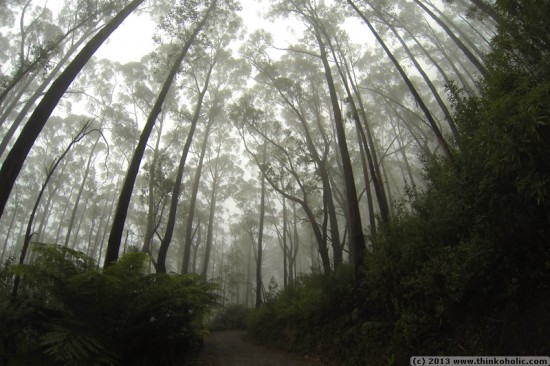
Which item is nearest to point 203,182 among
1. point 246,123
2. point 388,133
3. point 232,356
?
point 246,123

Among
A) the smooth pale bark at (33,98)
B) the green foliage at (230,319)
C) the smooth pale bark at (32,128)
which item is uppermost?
the smooth pale bark at (33,98)

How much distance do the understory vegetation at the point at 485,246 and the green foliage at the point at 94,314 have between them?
9.07 feet

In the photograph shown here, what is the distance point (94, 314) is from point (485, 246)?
4738mm

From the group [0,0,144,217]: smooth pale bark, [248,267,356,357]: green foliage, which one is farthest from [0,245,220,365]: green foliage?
[248,267,356,357]: green foliage

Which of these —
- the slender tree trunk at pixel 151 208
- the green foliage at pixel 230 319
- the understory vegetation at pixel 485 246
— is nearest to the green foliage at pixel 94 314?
the understory vegetation at pixel 485 246

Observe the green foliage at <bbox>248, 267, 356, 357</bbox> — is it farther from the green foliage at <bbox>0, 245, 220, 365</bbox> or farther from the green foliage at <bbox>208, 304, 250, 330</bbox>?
the green foliage at <bbox>208, 304, 250, 330</bbox>

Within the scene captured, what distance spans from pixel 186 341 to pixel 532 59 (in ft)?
19.3

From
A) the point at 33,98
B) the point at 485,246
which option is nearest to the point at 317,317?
the point at 485,246

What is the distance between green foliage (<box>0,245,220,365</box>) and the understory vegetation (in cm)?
277

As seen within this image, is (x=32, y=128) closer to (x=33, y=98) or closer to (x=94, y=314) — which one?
(x=94, y=314)

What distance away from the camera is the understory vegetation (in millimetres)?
2803

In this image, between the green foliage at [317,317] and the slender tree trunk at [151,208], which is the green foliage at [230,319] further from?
the green foliage at [317,317]

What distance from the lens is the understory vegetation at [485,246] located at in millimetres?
2803

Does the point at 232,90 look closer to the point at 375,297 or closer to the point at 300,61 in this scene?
the point at 300,61
